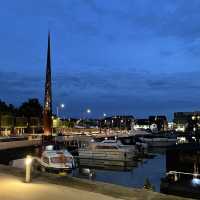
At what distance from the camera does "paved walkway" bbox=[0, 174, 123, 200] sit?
14.8 meters

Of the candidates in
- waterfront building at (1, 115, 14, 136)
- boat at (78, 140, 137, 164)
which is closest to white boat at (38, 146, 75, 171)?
boat at (78, 140, 137, 164)

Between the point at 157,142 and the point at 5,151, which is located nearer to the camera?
the point at 5,151

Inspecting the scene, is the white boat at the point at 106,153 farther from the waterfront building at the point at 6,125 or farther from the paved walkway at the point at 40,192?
the paved walkway at the point at 40,192

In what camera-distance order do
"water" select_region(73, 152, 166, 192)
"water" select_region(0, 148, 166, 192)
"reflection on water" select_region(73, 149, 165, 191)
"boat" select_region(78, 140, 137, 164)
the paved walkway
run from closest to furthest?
the paved walkway
"water" select_region(73, 152, 166, 192)
"water" select_region(0, 148, 166, 192)
"reflection on water" select_region(73, 149, 165, 191)
"boat" select_region(78, 140, 137, 164)

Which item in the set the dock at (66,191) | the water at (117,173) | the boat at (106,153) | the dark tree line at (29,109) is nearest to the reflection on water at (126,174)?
the water at (117,173)

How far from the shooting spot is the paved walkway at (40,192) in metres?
14.8

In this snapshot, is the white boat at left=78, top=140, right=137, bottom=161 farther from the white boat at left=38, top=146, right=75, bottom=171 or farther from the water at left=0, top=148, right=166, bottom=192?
the white boat at left=38, top=146, right=75, bottom=171

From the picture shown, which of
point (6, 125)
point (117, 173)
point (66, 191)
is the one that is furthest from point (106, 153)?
point (66, 191)

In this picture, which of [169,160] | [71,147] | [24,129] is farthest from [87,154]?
[24,129]

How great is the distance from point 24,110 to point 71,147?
85.6 m

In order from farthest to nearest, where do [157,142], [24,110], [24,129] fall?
[24,110] → [24,129] → [157,142]

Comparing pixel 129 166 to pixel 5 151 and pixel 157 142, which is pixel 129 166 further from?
pixel 157 142

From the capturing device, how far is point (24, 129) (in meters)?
115

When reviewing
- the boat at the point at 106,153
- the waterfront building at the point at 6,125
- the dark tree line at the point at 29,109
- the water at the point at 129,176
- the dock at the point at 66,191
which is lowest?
the water at the point at 129,176
